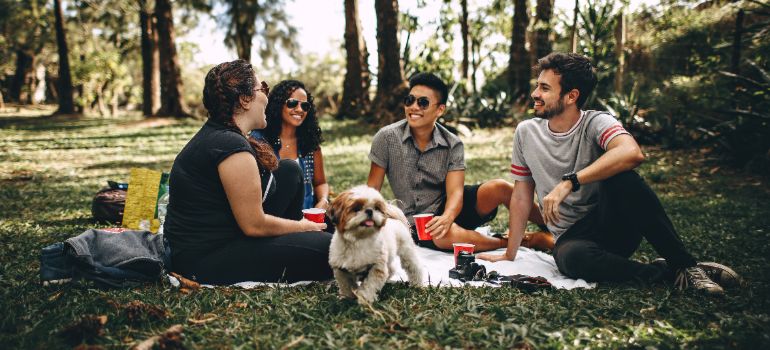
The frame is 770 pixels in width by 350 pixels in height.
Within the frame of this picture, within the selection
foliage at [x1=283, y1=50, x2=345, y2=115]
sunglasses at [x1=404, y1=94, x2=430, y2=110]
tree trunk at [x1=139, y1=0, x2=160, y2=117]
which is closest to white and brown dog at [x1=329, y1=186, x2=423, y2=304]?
sunglasses at [x1=404, y1=94, x2=430, y2=110]

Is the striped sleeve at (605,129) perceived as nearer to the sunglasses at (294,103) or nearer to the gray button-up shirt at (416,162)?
the gray button-up shirt at (416,162)

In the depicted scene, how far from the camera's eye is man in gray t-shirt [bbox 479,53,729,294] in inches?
137

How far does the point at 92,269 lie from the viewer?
11.0ft

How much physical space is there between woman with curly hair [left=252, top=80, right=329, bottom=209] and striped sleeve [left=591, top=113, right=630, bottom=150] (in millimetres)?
2434

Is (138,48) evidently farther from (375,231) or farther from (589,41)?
(375,231)

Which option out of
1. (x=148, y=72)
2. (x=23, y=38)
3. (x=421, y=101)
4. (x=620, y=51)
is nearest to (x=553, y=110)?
(x=421, y=101)

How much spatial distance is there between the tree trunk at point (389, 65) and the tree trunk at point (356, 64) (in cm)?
257

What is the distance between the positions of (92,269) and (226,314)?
3.33ft

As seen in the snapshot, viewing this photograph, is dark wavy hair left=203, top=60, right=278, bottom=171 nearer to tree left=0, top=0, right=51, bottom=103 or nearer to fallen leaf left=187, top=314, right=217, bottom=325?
fallen leaf left=187, top=314, right=217, bottom=325

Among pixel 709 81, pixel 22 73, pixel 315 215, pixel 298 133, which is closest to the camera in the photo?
pixel 315 215

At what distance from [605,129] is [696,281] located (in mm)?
1131

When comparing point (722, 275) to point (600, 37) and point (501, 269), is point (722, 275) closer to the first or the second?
point (501, 269)

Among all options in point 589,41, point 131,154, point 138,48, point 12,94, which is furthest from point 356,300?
point 12,94

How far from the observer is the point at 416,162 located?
4723mm
